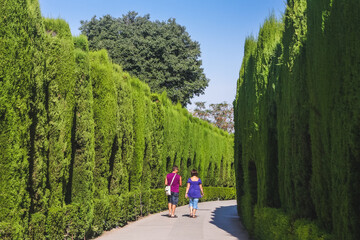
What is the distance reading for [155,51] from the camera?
1494 inches

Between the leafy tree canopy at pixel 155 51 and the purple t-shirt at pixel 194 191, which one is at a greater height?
the leafy tree canopy at pixel 155 51

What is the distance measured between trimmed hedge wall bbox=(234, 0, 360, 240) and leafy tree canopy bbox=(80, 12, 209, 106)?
83.0 feet

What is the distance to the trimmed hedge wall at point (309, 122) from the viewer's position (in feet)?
16.2

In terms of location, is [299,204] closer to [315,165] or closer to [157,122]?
[315,165]

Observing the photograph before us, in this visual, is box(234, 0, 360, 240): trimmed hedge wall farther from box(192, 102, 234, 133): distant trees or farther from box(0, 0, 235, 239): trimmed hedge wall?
box(192, 102, 234, 133): distant trees

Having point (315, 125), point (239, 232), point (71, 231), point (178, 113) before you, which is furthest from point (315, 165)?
point (178, 113)

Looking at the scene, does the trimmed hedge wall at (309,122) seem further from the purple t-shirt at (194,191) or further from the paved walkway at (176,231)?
the purple t-shirt at (194,191)

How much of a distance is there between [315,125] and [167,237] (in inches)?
259

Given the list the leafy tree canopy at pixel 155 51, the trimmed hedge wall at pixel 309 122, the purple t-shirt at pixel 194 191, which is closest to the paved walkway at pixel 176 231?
the trimmed hedge wall at pixel 309 122

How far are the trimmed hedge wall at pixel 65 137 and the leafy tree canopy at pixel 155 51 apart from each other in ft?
53.9

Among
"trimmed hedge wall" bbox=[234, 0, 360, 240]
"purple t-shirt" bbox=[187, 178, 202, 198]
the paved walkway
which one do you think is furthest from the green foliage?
"purple t-shirt" bbox=[187, 178, 202, 198]

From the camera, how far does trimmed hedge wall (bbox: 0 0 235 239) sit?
7.27m

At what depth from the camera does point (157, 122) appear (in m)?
21.2

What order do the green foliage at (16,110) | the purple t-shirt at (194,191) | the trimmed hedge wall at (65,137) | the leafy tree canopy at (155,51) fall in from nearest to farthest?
the green foliage at (16,110)
the trimmed hedge wall at (65,137)
the purple t-shirt at (194,191)
the leafy tree canopy at (155,51)
